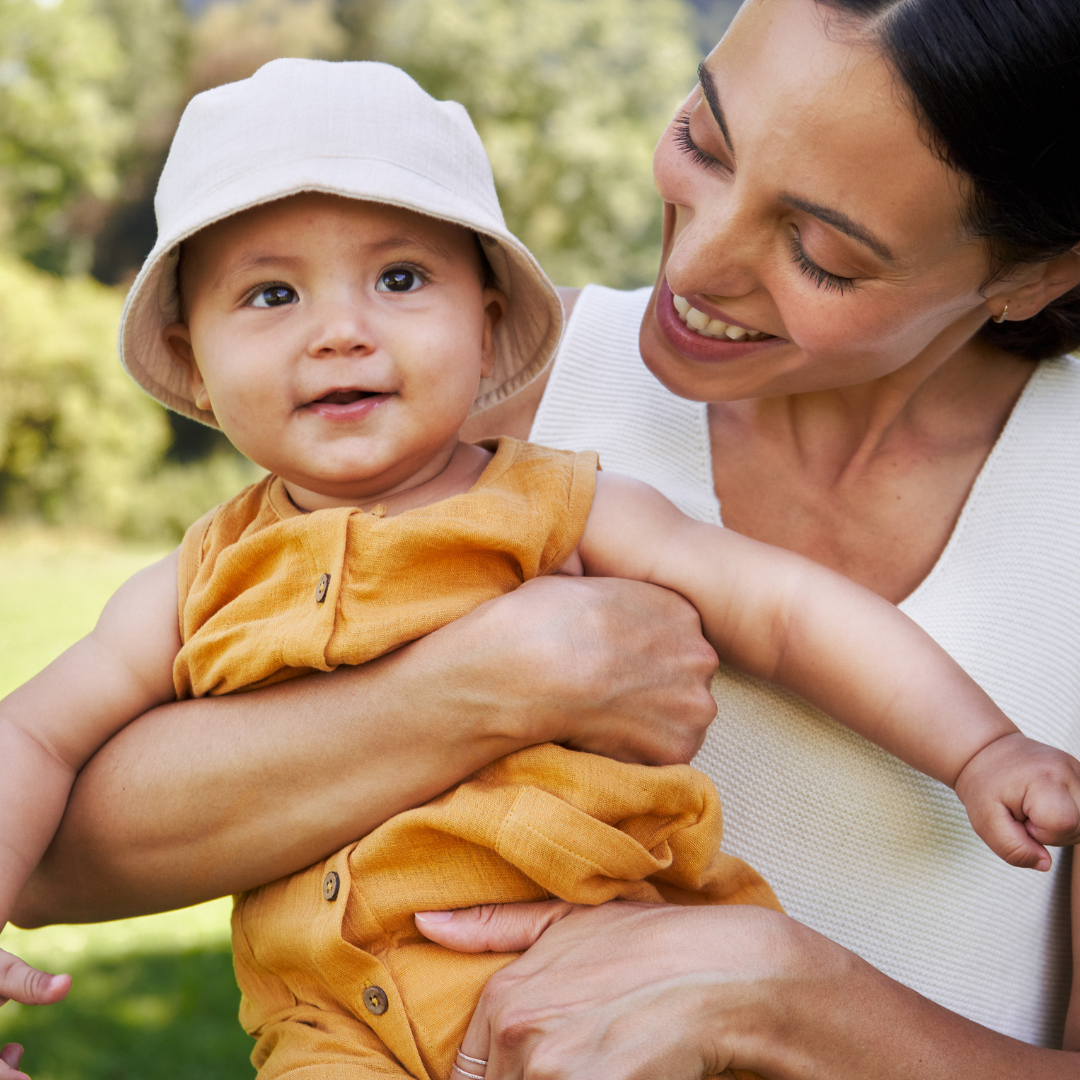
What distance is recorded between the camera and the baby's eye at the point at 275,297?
1677 millimetres

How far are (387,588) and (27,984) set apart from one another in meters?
0.71

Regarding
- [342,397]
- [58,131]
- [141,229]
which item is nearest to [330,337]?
[342,397]

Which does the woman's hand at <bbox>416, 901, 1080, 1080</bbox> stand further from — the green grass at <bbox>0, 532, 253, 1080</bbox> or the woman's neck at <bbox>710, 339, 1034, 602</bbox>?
the green grass at <bbox>0, 532, 253, 1080</bbox>

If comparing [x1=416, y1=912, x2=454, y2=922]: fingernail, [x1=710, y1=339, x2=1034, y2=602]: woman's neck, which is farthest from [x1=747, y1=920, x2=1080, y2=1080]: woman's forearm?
[x1=710, y1=339, x2=1034, y2=602]: woman's neck

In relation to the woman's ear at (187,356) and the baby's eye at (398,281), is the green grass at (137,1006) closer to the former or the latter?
the woman's ear at (187,356)

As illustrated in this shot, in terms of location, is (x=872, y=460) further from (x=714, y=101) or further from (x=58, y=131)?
(x=58, y=131)

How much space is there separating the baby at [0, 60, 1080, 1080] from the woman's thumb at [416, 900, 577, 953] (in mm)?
20

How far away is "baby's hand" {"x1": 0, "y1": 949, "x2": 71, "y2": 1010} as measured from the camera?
1.42m

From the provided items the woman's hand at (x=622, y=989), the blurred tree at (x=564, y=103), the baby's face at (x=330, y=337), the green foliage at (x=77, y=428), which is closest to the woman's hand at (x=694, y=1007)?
the woman's hand at (x=622, y=989)

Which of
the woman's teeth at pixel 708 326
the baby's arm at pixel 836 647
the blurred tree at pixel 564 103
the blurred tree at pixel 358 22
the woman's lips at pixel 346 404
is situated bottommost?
the baby's arm at pixel 836 647

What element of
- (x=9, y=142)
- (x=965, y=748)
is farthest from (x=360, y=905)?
(x=9, y=142)

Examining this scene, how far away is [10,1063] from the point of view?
1.45 metres

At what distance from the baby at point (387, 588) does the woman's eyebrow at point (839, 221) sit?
1.56 feet

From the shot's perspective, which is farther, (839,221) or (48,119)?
(48,119)
